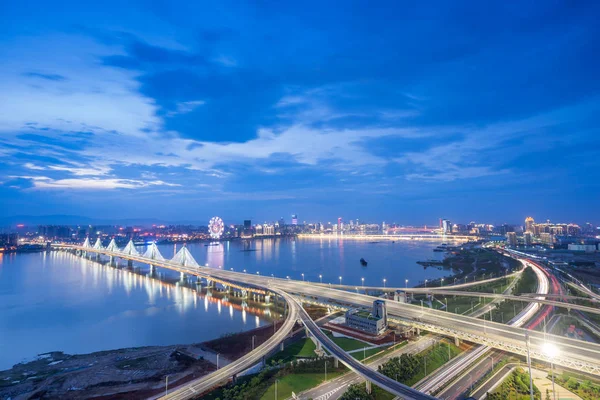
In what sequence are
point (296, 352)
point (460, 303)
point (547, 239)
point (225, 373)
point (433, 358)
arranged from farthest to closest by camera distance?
point (547, 239) → point (460, 303) → point (296, 352) → point (433, 358) → point (225, 373)

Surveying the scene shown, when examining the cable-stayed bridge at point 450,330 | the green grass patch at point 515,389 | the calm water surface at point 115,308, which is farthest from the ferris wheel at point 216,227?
the green grass patch at point 515,389

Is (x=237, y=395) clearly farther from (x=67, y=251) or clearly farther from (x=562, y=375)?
(x=67, y=251)

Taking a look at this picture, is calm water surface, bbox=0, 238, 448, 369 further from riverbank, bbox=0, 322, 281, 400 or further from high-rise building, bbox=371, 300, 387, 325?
high-rise building, bbox=371, 300, 387, 325

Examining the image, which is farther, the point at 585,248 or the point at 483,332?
the point at 585,248

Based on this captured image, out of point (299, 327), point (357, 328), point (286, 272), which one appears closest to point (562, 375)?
point (357, 328)

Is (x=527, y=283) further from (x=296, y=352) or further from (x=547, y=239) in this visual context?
(x=547, y=239)

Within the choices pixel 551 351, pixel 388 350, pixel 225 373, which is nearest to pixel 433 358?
pixel 388 350

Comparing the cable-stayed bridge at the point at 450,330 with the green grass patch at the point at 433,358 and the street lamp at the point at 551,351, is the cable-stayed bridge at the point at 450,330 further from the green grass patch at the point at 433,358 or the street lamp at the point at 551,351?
the green grass patch at the point at 433,358
